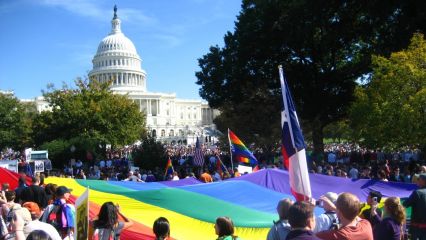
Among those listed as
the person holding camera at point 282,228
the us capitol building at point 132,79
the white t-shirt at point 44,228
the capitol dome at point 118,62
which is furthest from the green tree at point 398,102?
the capitol dome at point 118,62

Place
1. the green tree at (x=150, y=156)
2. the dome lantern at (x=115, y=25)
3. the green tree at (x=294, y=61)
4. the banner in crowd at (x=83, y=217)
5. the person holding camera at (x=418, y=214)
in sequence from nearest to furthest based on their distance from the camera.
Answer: the banner in crowd at (x=83, y=217), the person holding camera at (x=418, y=214), the green tree at (x=150, y=156), the green tree at (x=294, y=61), the dome lantern at (x=115, y=25)

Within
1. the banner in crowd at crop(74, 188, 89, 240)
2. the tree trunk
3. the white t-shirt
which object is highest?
the tree trunk

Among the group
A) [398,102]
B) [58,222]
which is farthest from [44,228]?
[398,102]

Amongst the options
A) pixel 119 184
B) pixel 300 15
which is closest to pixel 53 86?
pixel 300 15

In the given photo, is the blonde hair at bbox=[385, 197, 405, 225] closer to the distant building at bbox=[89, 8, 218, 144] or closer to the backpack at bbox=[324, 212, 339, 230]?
the backpack at bbox=[324, 212, 339, 230]

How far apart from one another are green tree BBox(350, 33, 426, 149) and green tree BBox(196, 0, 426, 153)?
714 centimetres

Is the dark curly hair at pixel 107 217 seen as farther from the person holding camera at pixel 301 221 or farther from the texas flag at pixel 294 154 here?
the person holding camera at pixel 301 221

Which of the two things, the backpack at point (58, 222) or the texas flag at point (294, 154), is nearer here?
the texas flag at point (294, 154)

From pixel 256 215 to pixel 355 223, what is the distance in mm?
4783

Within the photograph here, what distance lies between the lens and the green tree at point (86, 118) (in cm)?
4153

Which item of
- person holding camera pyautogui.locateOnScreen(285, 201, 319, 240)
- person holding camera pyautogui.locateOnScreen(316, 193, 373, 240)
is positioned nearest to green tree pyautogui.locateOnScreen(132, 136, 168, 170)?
person holding camera pyautogui.locateOnScreen(316, 193, 373, 240)

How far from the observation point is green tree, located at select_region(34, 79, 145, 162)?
Result: 4153cm

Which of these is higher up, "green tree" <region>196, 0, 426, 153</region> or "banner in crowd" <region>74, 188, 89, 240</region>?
"green tree" <region>196, 0, 426, 153</region>

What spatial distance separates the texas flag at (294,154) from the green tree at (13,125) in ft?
157
